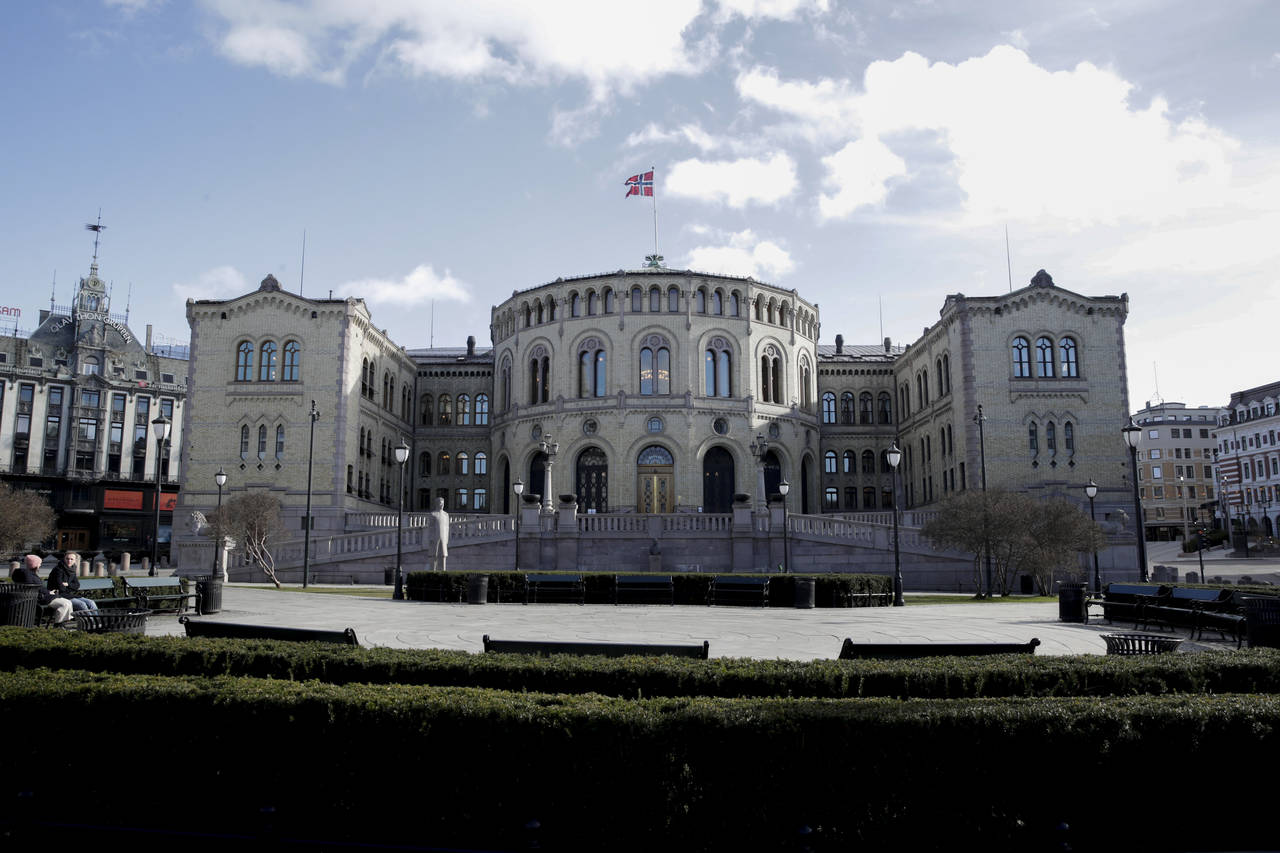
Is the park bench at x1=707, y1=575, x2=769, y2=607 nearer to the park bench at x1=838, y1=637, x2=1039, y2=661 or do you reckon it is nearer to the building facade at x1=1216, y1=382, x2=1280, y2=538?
the park bench at x1=838, y1=637, x2=1039, y2=661

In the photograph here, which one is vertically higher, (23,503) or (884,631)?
(23,503)

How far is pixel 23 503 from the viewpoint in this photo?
4538cm

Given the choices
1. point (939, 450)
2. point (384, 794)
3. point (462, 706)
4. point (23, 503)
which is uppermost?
point (939, 450)

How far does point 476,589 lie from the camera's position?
25359mm

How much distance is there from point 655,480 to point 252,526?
71.5 ft

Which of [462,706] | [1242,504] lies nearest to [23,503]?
[462,706]

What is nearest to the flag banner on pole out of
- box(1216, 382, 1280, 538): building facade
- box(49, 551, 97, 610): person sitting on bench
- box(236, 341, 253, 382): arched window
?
box(236, 341, 253, 382): arched window

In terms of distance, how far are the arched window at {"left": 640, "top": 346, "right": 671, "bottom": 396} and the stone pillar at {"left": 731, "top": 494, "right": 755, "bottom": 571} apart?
48.4ft

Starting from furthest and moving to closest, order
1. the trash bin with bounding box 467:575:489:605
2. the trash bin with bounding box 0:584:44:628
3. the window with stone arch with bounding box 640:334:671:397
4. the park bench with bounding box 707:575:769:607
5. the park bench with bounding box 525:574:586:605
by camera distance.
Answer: the window with stone arch with bounding box 640:334:671:397, the park bench with bounding box 525:574:586:605, the park bench with bounding box 707:575:769:607, the trash bin with bounding box 467:575:489:605, the trash bin with bounding box 0:584:44:628

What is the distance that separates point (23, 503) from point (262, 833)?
50489 mm

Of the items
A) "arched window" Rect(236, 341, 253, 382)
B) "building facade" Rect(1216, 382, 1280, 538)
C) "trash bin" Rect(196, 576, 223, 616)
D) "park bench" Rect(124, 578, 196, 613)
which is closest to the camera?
"park bench" Rect(124, 578, 196, 613)

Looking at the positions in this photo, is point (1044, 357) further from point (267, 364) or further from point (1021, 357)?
point (267, 364)

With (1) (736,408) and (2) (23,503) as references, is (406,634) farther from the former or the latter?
(2) (23,503)

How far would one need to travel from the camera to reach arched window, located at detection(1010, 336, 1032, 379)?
158 ft
